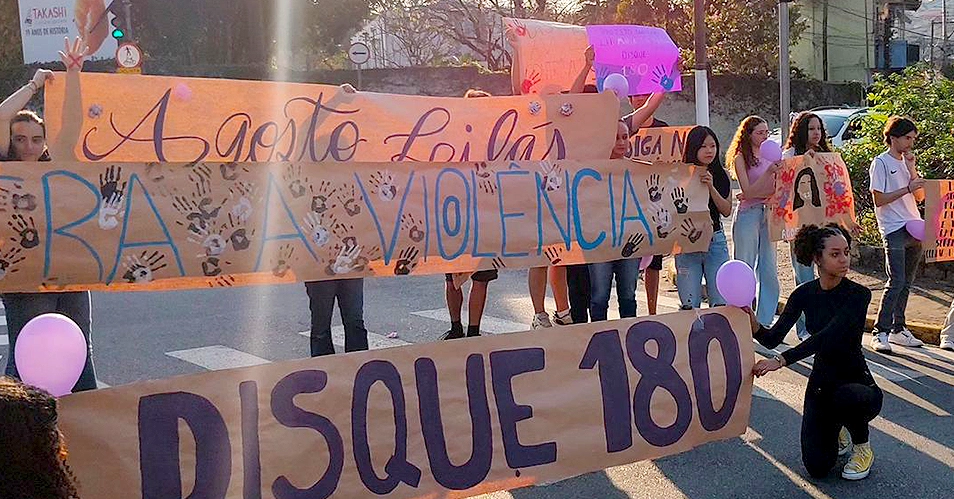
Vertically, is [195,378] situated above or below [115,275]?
below

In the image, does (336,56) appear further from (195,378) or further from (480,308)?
(195,378)

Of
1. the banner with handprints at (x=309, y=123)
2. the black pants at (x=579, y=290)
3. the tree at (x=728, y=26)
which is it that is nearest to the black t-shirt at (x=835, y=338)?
the banner with handprints at (x=309, y=123)

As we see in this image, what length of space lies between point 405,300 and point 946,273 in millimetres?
4966

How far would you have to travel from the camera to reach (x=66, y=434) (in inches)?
131

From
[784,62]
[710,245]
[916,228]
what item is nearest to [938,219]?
[916,228]

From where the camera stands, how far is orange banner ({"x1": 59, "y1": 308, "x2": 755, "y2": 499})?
3.47m

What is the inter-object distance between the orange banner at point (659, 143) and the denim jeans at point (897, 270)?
1.80 m

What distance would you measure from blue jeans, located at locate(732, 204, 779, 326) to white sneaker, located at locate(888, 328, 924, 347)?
2.90 feet

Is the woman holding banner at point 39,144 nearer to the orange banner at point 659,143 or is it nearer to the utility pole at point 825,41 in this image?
the orange banner at point 659,143

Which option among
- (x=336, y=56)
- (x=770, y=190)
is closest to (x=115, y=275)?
(x=770, y=190)

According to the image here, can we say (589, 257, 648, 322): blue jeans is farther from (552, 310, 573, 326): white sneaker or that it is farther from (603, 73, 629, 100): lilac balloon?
(603, 73, 629, 100): lilac balloon

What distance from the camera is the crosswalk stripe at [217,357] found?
718 centimetres

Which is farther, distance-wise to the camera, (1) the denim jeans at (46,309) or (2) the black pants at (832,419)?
(2) the black pants at (832,419)

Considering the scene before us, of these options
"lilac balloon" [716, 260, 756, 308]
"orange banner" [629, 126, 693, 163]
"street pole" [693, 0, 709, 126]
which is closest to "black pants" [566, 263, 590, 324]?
"lilac balloon" [716, 260, 756, 308]
